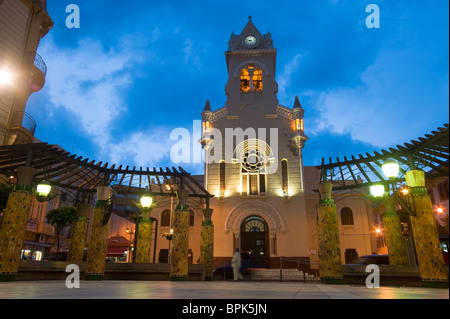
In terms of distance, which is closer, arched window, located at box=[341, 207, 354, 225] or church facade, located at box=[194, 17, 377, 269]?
church facade, located at box=[194, 17, 377, 269]

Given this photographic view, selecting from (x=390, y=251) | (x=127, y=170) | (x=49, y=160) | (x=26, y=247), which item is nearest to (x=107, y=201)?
(x=127, y=170)

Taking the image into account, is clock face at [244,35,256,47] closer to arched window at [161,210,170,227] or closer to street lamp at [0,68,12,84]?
arched window at [161,210,170,227]

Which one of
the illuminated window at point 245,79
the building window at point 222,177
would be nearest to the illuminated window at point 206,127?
the building window at point 222,177

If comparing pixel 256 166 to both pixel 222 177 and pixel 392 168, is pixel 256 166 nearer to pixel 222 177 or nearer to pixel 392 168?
pixel 222 177

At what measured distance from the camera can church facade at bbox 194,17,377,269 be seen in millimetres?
24234

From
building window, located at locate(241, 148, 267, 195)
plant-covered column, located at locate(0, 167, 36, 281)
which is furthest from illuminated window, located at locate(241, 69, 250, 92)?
plant-covered column, located at locate(0, 167, 36, 281)

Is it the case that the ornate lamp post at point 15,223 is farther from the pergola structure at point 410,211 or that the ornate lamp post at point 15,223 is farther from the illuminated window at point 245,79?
the illuminated window at point 245,79

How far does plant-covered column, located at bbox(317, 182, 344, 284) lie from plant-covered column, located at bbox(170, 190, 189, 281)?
19.8 ft

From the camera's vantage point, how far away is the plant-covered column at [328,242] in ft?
43.0

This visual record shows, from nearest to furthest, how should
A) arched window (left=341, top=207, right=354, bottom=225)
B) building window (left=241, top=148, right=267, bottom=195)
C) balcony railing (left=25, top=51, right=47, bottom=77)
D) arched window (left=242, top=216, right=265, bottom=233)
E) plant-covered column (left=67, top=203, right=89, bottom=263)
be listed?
plant-covered column (left=67, top=203, right=89, bottom=263) < balcony railing (left=25, top=51, right=47, bottom=77) < arched window (left=242, top=216, right=265, bottom=233) < building window (left=241, top=148, right=267, bottom=195) < arched window (left=341, top=207, right=354, bottom=225)

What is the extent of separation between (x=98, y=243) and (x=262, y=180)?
48.8 ft

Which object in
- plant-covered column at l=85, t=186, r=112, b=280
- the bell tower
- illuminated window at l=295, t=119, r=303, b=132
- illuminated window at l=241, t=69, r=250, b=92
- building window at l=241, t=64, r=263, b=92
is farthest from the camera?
Answer: illuminated window at l=241, t=69, r=250, b=92

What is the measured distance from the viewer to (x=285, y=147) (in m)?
26.1
